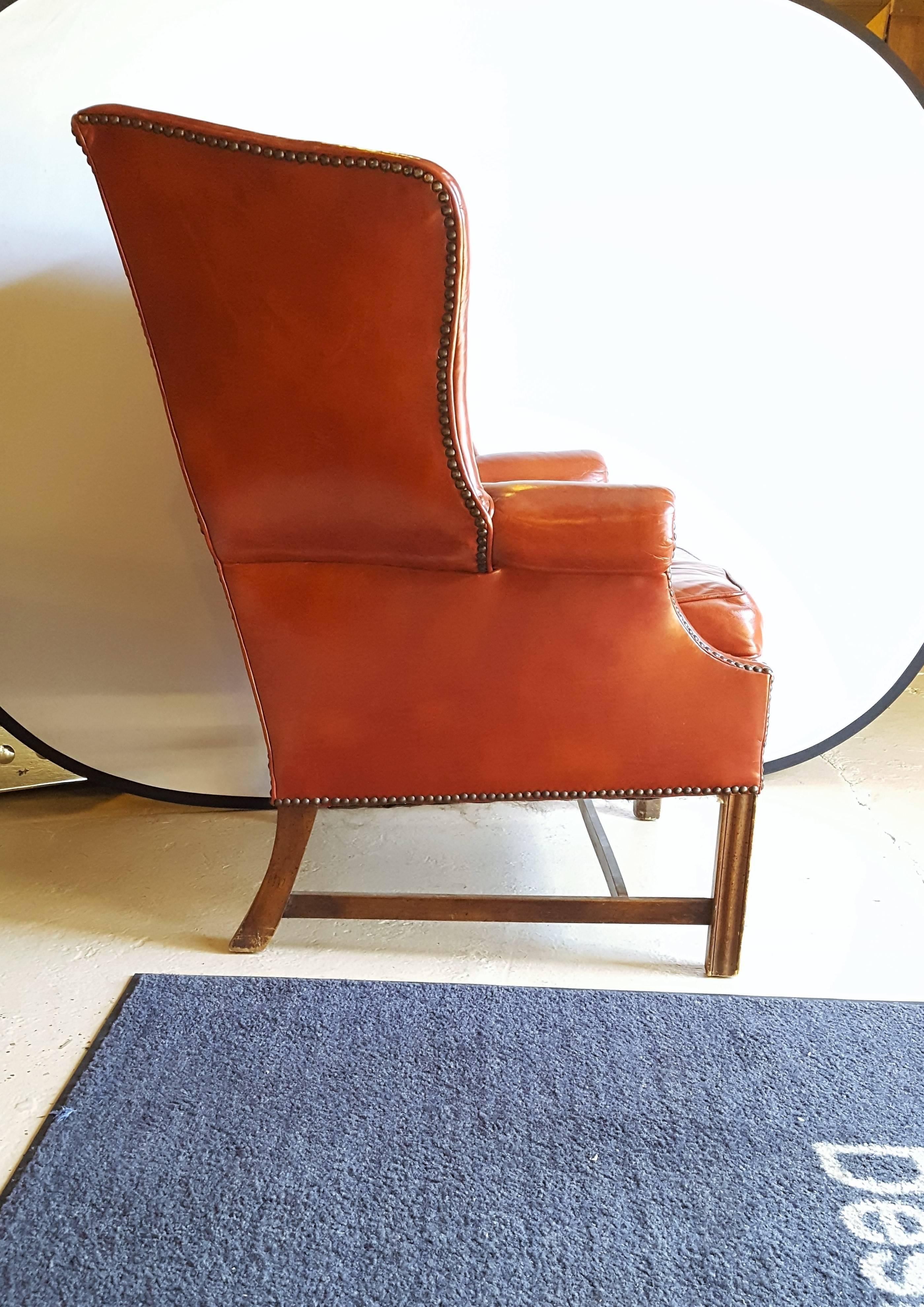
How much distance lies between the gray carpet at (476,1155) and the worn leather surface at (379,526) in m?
0.33

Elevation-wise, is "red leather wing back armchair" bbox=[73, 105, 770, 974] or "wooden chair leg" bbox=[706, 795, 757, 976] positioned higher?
"red leather wing back armchair" bbox=[73, 105, 770, 974]

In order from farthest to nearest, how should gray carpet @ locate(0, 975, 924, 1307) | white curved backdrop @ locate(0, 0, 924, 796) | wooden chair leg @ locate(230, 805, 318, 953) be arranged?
white curved backdrop @ locate(0, 0, 924, 796)
wooden chair leg @ locate(230, 805, 318, 953)
gray carpet @ locate(0, 975, 924, 1307)

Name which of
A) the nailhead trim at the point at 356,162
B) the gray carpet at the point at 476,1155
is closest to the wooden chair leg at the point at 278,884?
the gray carpet at the point at 476,1155

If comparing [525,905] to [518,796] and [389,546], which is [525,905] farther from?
[389,546]

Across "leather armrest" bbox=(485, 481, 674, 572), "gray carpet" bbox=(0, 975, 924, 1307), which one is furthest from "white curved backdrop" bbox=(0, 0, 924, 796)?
"gray carpet" bbox=(0, 975, 924, 1307)

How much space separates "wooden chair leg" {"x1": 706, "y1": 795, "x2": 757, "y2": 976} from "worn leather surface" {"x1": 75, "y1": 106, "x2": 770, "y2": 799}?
9 cm

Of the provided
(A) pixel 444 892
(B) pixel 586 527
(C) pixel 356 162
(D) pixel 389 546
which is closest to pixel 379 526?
(D) pixel 389 546

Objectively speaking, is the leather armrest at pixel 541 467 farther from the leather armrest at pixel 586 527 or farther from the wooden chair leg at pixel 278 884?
the wooden chair leg at pixel 278 884

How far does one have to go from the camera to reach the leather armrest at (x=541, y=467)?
5.97 ft

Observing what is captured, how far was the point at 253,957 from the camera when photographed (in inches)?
60.4

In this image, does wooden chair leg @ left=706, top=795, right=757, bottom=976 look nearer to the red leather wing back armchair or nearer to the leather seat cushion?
the red leather wing back armchair

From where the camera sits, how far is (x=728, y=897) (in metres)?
1.47

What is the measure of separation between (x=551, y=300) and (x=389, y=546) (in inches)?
33.6

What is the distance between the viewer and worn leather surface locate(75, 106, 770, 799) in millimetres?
1117
